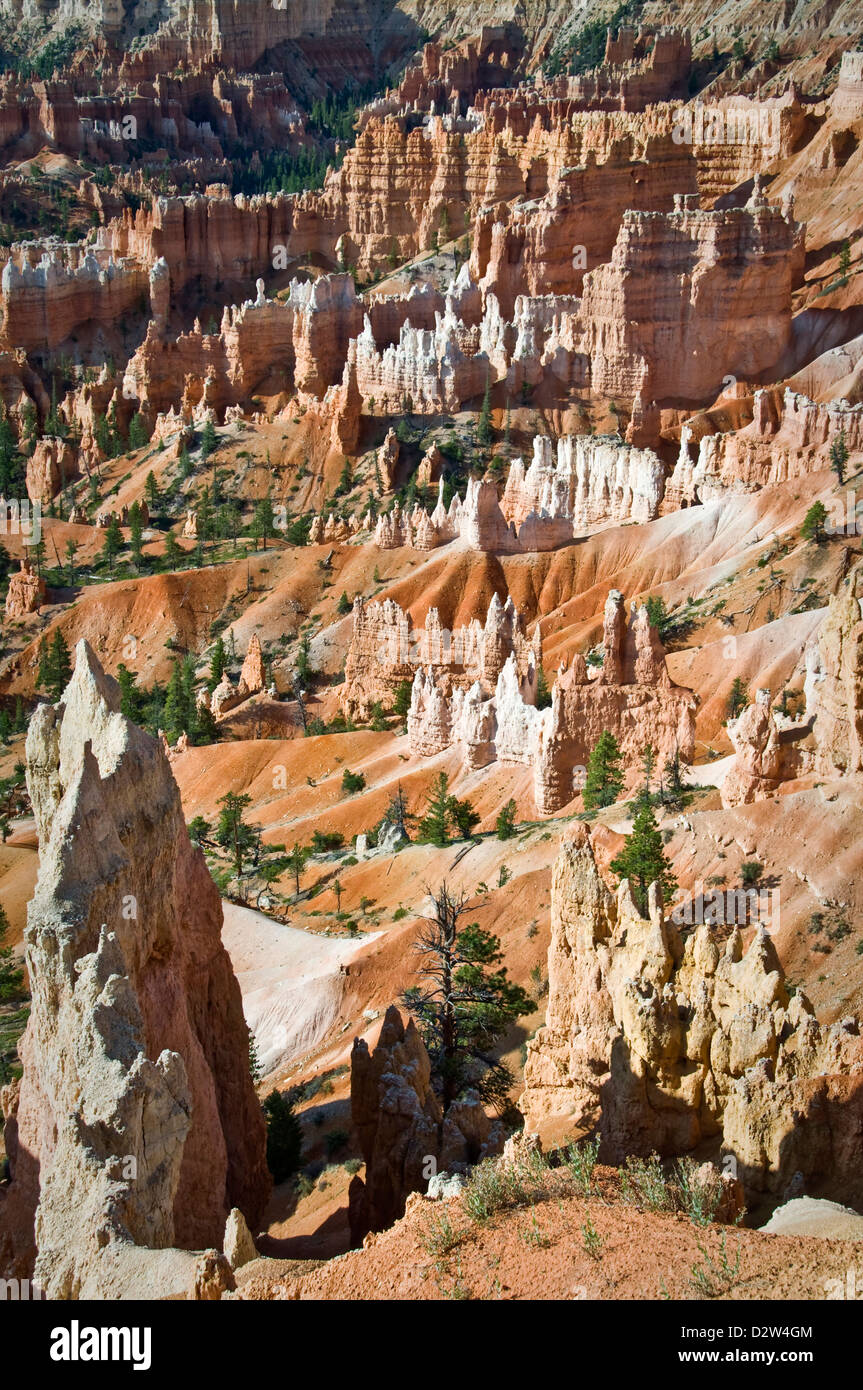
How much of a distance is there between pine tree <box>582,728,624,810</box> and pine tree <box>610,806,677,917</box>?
10.7 metres

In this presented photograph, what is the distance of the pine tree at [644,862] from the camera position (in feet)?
133

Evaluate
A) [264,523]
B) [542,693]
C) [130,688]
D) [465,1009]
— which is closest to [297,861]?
[542,693]

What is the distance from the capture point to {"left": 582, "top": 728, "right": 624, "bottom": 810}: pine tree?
179 ft

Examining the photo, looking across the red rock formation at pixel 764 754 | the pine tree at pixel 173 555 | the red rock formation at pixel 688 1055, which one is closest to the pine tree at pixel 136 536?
the pine tree at pixel 173 555

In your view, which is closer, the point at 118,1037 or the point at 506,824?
the point at 118,1037

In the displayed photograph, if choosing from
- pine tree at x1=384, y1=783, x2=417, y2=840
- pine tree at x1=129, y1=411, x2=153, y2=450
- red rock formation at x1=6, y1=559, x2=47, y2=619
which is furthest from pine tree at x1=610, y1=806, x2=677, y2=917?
pine tree at x1=129, y1=411, x2=153, y2=450

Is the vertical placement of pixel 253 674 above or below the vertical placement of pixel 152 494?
below

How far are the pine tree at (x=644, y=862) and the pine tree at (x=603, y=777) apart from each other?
10689 mm

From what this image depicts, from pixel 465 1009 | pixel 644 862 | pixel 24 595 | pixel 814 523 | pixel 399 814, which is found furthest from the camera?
pixel 24 595

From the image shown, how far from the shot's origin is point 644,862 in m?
41.3

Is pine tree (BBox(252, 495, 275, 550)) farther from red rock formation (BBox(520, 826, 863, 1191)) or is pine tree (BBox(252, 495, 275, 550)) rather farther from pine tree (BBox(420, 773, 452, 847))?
red rock formation (BBox(520, 826, 863, 1191))

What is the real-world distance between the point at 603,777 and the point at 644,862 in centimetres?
1410

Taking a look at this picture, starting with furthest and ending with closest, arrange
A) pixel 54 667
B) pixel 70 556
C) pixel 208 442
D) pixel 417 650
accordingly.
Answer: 1. pixel 208 442
2. pixel 70 556
3. pixel 54 667
4. pixel 417 650

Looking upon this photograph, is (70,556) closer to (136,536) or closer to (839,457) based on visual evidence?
(136,536)
